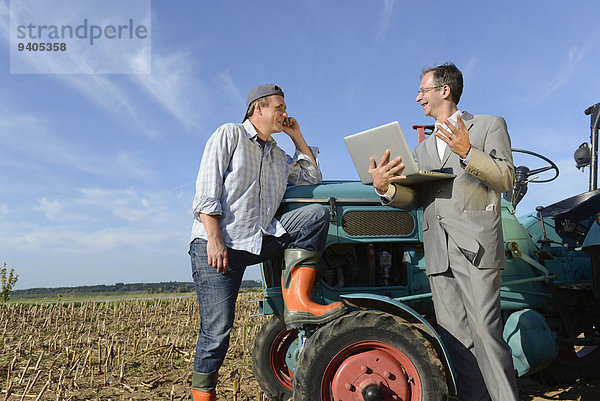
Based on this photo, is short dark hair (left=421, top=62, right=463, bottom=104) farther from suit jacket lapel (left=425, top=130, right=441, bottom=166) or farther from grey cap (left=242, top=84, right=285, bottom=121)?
grey cap (left=242, top=84, right=285, bottom=121)

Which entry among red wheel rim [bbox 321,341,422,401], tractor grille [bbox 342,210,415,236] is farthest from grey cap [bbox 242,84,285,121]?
red wheel rim [bbox 321,341,422,401]

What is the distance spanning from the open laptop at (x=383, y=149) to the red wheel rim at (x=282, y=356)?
6.46ft

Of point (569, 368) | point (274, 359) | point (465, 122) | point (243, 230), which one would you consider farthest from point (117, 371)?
point (569, 368)

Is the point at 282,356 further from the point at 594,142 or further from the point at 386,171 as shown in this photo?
the point at 594,142

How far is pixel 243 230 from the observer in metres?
2.60

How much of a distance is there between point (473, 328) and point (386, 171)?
1036mm

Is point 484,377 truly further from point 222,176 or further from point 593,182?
point 593,182

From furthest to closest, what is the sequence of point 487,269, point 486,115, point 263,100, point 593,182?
point 593,182
point 263,100
point 486,115
point 487,269

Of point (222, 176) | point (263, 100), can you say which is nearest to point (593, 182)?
point (263, 100)

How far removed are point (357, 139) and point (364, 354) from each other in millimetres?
1316

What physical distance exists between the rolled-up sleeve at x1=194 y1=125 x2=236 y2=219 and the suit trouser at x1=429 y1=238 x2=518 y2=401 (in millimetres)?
1426

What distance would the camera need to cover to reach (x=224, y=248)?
2.49 m

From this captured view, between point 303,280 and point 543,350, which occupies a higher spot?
point 303,280

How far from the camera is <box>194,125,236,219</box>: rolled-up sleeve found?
98.1 inches
